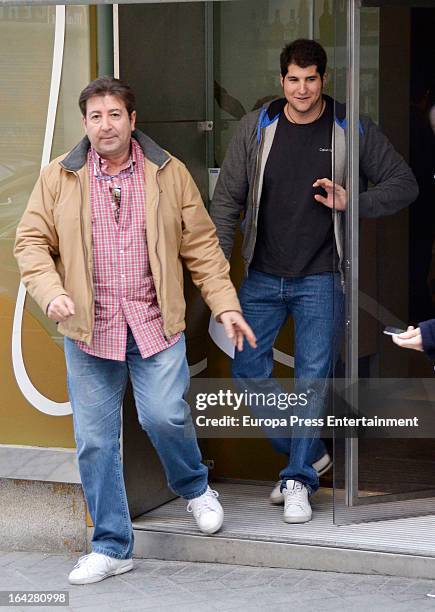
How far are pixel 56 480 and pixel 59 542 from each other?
299 millimetres

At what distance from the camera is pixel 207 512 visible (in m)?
5.55

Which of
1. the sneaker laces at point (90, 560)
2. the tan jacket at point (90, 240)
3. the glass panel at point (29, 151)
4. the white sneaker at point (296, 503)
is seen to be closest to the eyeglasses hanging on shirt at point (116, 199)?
the tan jacket at point (90, 240)

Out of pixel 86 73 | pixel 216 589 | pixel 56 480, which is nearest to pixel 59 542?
pixel 56 480

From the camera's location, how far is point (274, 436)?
236 inches

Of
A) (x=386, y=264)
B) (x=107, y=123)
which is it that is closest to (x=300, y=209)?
(x=386, y=264)

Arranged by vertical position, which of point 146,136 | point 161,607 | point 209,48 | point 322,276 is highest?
point 209,48

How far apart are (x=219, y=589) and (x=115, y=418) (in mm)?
800

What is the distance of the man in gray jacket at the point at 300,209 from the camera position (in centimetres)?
558

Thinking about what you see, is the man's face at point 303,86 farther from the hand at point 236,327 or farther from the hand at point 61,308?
the hand at point 61,308

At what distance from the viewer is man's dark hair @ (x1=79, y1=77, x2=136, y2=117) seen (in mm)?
5199

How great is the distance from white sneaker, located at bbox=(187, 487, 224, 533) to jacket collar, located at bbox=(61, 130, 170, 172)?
1.43 meters

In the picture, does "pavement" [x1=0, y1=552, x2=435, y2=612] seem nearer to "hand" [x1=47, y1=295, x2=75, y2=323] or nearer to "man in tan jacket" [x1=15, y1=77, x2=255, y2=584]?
"man in tan jacket" [x1=15, y1=77, x2=255, y2=584]

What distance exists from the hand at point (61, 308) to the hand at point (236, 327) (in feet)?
2.01

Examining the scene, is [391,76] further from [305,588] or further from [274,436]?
[305,588]
